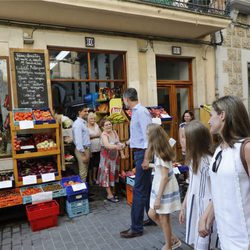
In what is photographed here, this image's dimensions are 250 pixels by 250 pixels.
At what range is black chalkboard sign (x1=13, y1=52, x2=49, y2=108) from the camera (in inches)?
208

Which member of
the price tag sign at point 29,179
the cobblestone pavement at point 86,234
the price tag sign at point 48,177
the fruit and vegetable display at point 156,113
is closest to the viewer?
the cobblestone pavement at point 86,234

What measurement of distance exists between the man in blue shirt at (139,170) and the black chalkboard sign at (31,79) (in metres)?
2.41

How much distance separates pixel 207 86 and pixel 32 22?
4972mm

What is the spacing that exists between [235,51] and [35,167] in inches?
264

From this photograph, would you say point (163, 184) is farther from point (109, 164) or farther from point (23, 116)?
point (23, 116)

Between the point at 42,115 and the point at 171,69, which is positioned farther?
the point at 171,69

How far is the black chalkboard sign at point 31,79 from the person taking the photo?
5.27 meters

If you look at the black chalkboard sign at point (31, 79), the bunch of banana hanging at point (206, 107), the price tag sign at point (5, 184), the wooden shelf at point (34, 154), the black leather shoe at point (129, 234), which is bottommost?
the black leather shoe at point (129, 234)

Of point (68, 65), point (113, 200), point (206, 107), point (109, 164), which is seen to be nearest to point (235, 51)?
point (206, 107)

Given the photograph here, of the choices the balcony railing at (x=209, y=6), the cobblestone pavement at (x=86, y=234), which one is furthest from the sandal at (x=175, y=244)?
the balcony railing at (x=209, y=6)

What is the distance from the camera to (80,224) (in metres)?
4.29

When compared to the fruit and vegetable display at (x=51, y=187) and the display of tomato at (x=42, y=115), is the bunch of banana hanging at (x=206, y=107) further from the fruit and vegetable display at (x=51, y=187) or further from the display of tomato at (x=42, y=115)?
the fruit and vegetable display at (x=51, y=187)

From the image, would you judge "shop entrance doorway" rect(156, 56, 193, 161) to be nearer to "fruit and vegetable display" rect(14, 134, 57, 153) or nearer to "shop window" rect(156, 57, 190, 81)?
"shop window" rect(156, 57, 190, 81)

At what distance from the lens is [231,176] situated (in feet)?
5.32
